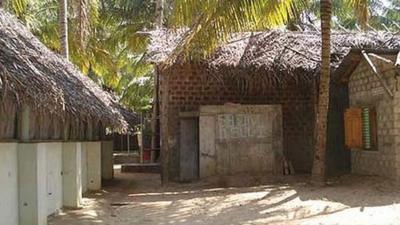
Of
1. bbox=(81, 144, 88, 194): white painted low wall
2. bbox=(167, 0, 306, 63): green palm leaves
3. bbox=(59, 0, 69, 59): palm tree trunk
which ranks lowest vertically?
bbox=(81, 144, 88, 194): white painted low wall

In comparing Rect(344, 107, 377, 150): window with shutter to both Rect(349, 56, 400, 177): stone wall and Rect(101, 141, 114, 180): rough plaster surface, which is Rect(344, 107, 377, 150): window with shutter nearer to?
Rect(349, 56, 400, 177): stone wall

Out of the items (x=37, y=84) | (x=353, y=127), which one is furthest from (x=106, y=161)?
(x=37, y=84)

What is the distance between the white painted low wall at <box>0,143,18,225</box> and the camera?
7.24 m

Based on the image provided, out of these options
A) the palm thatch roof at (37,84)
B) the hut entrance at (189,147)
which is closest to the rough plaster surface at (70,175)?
the palm thatch roof at (37,84)

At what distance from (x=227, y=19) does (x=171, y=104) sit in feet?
12.9

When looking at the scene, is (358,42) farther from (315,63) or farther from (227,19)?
(227,19)

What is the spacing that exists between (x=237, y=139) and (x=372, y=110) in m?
3.36

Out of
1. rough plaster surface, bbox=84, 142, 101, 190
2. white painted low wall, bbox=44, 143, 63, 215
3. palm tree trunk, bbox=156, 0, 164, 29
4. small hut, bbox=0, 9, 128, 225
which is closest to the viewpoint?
small hut, bbox=0, 9, 128, 225

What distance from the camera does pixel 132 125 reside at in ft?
48.2

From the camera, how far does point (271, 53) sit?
45.8ft

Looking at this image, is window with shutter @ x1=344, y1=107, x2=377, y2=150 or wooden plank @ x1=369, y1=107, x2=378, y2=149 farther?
window with shutter @ x1=344, y1=107, x2=377, y2=150

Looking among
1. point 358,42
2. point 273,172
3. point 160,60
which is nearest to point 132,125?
point 160,60

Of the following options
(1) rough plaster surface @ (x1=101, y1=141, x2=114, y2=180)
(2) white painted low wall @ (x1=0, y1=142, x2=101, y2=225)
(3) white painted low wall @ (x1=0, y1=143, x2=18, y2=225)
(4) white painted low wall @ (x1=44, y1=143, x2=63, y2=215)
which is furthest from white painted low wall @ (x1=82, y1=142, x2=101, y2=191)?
(3) white painted low wall @ (x1=0, y1=143, x2=18, y2=225)

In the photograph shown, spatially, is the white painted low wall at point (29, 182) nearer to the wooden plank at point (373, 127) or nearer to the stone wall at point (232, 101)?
the stone wall at point (232, 101)
